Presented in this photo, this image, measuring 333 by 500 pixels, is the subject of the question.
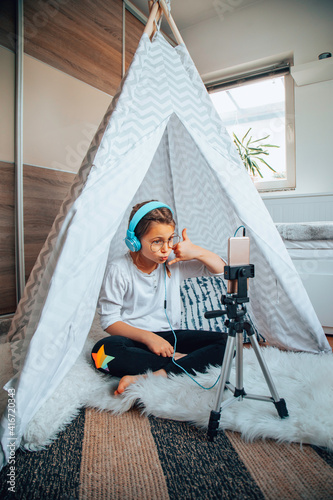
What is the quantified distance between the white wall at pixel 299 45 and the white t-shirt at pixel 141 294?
2.05m

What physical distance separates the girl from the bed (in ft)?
2.19

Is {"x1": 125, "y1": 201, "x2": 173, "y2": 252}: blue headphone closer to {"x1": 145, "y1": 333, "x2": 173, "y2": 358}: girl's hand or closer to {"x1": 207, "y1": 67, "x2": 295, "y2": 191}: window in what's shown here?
{"x1": 145, "y1": 333, "x2": 173, "y2": 358}: girl's hand

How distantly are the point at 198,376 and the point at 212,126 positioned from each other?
0.95 meters

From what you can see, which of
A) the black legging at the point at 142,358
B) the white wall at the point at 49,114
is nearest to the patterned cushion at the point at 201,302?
the black legging at the point at 142,358

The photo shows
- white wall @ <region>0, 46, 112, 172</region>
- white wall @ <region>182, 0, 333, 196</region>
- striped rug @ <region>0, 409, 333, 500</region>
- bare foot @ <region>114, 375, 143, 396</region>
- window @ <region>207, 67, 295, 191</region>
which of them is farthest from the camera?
window @ <region>207, 67, 295, 191</region>

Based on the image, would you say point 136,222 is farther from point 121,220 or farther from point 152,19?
point 152,19

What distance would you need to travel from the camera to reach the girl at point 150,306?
1071 millimetres

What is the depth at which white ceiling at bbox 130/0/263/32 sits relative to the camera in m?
2.72

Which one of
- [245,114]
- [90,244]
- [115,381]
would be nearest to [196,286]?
[115,381]

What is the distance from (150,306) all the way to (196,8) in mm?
2920

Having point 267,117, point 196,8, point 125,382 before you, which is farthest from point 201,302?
point 196,8

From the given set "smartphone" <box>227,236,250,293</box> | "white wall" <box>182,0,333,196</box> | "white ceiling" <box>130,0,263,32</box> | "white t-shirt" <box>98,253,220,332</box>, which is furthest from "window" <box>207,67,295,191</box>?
"smartphone" <box>227,236,250,293</box>

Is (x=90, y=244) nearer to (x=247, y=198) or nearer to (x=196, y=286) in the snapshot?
(x=247, y=198)

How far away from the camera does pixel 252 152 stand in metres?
3.12
